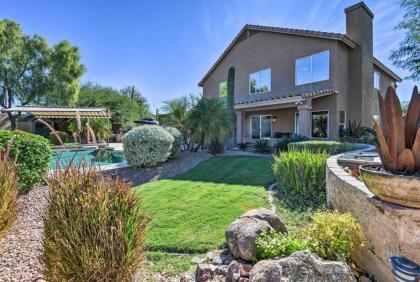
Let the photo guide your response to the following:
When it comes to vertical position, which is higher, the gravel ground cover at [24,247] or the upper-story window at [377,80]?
the upper-story window at [377,80]

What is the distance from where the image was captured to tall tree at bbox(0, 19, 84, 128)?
29.1m

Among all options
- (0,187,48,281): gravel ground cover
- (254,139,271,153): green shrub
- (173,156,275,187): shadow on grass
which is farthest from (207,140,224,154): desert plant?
(0,187,48,281): gravel ground cover

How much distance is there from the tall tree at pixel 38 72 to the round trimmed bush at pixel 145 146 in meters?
24.5

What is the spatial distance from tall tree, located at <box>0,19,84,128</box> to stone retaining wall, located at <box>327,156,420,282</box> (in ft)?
112

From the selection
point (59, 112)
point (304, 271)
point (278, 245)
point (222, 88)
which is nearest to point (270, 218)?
point (278, 245)

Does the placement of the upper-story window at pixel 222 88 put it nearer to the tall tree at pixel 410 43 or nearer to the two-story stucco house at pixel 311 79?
the two-story stucco house at pixel 311 79

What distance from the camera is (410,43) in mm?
18859

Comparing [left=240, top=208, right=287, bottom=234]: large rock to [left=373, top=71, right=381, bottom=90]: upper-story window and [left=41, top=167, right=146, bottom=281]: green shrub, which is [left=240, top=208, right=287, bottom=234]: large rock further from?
[left=373, top=71, right=381, bottom=90]: upper-story window

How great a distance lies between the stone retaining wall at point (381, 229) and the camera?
2.44 metres

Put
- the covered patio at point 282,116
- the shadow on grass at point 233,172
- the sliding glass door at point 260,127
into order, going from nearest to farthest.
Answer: the shadow on grass at point 233,172 → the covered patio at point 282,116 → the sliding glass door at point 260,127

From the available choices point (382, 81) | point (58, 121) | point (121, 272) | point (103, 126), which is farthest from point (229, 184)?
point (58, 121)

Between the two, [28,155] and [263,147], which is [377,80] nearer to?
[263,147]

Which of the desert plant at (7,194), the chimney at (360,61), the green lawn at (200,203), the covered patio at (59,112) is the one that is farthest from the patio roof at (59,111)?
the chimney at (360,61)

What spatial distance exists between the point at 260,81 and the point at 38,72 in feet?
85.8
